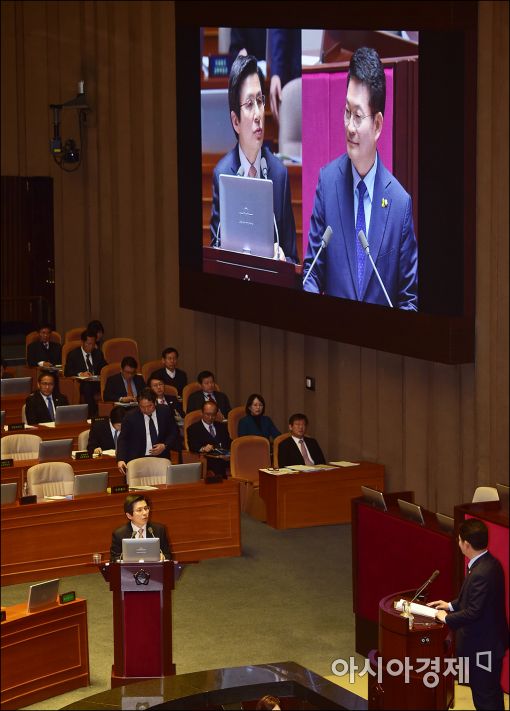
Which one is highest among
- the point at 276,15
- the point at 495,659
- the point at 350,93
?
the point at 276,15

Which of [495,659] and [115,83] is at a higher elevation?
[115,83]

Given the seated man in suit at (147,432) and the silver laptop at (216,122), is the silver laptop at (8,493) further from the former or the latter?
the silver laptop at (216,122)

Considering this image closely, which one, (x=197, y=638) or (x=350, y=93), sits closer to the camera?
(x=197, y=638)

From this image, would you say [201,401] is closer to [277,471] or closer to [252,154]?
[277,471]

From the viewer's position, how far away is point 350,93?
41.3 ft

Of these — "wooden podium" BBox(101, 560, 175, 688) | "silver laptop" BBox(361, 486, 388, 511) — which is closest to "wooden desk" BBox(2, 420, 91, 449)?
"silver laptop" BBox(361, 486, 388, 511)

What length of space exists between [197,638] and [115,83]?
11008mm

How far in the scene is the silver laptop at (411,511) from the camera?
350 inches

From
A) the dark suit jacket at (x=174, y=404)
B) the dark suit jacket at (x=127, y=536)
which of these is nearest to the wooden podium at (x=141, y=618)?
the dark suit jacket at (x=127, y=536)

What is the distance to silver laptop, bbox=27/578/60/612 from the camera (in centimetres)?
873

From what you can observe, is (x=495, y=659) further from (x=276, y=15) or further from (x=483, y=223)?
(x=276, y=15)

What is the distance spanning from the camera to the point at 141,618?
28.6ft

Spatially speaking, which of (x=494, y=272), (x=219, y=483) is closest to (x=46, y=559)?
(x=219, y=483)

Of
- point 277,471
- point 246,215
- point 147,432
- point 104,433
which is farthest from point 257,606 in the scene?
point 246,215
